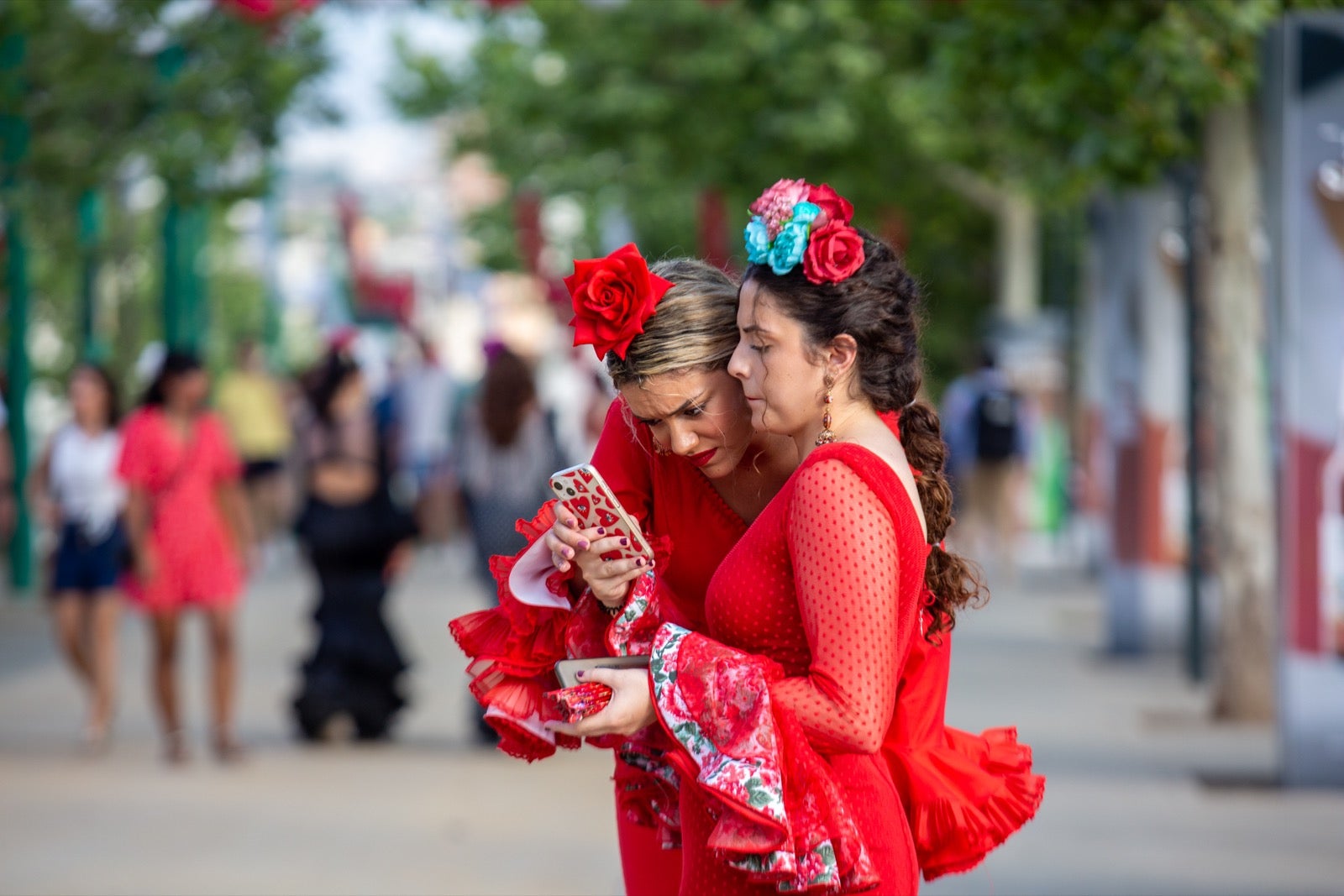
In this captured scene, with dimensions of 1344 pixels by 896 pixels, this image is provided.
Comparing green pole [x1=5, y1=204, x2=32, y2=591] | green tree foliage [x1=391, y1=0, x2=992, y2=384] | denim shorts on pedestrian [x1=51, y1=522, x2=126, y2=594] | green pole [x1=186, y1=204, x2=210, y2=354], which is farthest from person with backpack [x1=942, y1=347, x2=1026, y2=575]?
denim shorts on pedestrian [x1=51, y1=522, x2=126, y2=594]

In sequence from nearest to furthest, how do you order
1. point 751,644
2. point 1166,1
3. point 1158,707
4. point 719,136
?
1. point 751,644
2. point 1166,1
3. point 1158,707
4. point 719,136

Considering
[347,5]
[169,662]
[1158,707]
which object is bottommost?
[1158,707]

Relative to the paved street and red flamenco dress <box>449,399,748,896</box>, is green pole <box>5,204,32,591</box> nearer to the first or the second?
the paved street

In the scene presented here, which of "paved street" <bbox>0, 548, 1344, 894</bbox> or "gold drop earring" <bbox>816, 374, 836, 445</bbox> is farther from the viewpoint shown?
"paved street" <bbox>0, 548, 1344, 894</bbox>

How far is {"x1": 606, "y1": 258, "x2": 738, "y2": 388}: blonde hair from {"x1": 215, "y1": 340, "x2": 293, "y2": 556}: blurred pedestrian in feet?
52.4

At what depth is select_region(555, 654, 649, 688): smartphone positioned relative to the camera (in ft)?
10.2

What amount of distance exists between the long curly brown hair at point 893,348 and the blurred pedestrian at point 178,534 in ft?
21.3

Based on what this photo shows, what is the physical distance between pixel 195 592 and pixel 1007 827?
670 centimetres

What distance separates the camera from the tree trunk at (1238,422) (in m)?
10.2

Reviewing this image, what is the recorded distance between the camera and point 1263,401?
35.0ft

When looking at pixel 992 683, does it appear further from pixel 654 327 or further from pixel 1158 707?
pixel 654 327

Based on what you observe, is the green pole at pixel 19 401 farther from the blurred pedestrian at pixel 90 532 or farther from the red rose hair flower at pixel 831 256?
the red rose hair flower at pixel 831 256

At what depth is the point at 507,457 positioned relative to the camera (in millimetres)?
9859

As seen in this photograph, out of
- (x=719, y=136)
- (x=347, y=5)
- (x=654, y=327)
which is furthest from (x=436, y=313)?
(x=654, y=327)
